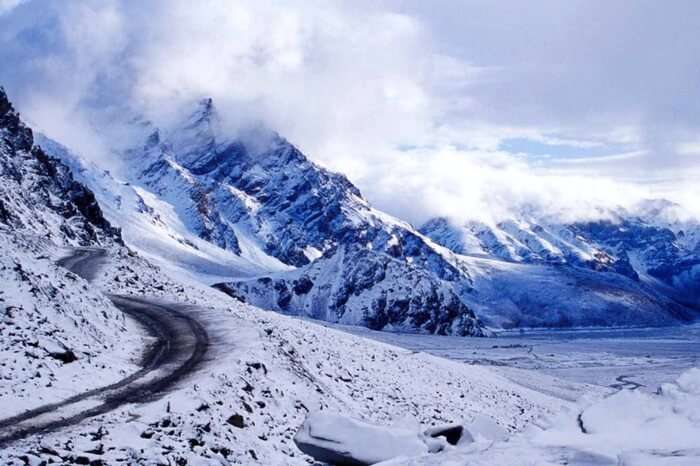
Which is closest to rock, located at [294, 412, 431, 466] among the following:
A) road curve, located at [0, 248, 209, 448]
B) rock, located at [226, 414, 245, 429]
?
rock, located at [226, 414, 245, 429]

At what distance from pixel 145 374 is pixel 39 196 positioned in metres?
104

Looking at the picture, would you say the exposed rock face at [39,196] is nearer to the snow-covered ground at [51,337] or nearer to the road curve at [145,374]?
the road curve at [145,374]

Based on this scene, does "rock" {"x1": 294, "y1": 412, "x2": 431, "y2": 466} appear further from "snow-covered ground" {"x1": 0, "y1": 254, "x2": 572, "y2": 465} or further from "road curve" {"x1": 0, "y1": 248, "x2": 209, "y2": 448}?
"road curve" {"x1": 0, "y1": 248, "x2": 209, "y2": 448}

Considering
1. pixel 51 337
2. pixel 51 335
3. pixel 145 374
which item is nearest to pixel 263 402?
pixel 145 374

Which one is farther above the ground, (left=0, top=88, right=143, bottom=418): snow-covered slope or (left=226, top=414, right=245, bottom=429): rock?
(left=0, top=88, right=143, bottom=418): snow-covered slope

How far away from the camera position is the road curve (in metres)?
18.3

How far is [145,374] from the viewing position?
84.3ft

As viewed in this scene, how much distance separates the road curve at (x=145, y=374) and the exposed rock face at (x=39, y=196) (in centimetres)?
5355

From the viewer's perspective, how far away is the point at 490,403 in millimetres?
44656

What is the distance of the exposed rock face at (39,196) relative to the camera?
324 feet

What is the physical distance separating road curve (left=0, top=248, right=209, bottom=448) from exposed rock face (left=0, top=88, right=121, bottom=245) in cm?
5355

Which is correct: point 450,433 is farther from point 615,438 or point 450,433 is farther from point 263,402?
point 263,402

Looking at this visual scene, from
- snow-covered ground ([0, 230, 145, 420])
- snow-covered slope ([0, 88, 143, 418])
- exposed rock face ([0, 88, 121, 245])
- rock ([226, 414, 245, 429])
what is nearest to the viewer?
rock ([226, 414, 245, 429])

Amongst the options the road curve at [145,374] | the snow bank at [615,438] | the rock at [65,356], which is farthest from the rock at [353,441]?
the rock at [65,356]
